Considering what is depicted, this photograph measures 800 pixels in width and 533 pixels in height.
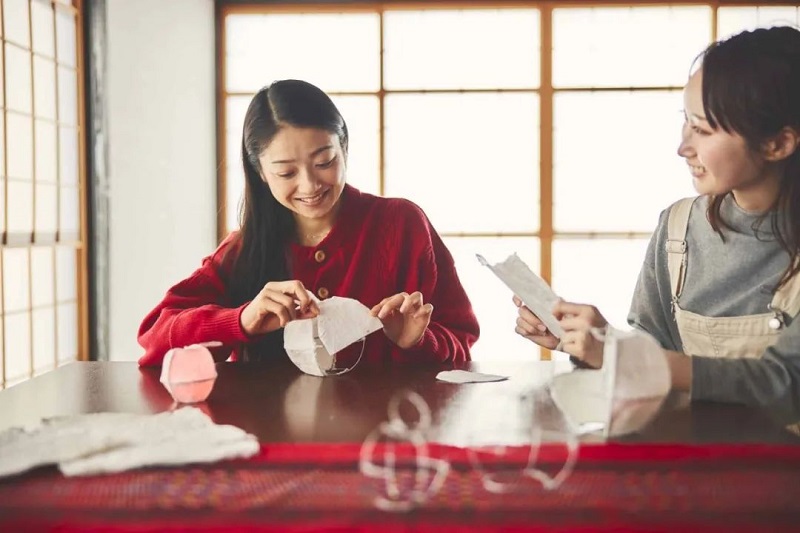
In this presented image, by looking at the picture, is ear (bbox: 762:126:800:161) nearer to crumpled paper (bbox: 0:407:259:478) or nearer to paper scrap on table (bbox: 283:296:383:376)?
paper scrap on table (bbox: 283:296:383:376)

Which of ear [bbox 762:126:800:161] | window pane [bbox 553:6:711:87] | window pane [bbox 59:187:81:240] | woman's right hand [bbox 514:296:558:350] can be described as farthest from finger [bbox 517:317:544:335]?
window pane [bbox 553:6:711:87]

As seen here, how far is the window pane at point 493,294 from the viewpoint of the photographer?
191 inches

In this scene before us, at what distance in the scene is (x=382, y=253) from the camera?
193 centimetres

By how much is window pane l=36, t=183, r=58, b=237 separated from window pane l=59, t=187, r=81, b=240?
5 centimetres

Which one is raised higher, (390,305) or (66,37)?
(66,37)

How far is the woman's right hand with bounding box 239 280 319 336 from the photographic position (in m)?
1.44

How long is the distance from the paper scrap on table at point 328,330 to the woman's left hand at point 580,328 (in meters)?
0.31

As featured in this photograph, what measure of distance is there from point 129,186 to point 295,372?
2604mm

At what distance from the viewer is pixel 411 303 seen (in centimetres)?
153

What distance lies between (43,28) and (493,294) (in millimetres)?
2654

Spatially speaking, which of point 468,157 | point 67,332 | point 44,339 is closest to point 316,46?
point 468,157

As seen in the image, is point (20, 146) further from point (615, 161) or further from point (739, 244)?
point (615, 161)

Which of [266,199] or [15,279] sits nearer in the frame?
[266,199]

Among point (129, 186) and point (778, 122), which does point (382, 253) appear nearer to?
point (778, 122)
